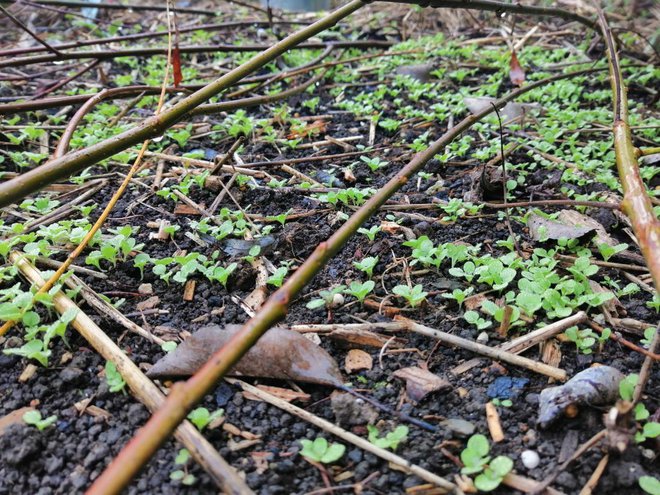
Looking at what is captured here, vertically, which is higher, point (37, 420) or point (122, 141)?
point (122, 141)

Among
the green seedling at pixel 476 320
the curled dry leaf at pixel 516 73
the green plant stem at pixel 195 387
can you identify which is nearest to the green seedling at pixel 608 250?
the green seedling at pixel 476 320

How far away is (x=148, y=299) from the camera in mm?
A: 1599

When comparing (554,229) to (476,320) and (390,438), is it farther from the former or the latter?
(390,438)

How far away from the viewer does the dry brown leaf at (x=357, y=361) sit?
1.36m

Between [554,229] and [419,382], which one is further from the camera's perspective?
[554,229]

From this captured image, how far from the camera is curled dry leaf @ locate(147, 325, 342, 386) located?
131 cm

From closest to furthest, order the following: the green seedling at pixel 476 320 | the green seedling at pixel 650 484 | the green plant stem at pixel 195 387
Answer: the green plant stem at pixel 195 387, the green seedling at pixel 650 484, the green seedling at pixel 476 320

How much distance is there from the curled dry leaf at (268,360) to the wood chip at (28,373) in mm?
292

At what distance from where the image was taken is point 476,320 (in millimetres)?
Result: 1448

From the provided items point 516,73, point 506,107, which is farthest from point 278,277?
point 516,73

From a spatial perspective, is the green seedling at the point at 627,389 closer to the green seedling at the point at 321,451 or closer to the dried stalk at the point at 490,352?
the dried stalk at the point at 490,352

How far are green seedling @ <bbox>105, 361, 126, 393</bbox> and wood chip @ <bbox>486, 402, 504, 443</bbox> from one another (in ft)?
2.68

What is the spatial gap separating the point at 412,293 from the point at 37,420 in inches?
37.3

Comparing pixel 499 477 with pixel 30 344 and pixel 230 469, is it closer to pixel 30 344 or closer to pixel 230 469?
pixel 230 469
